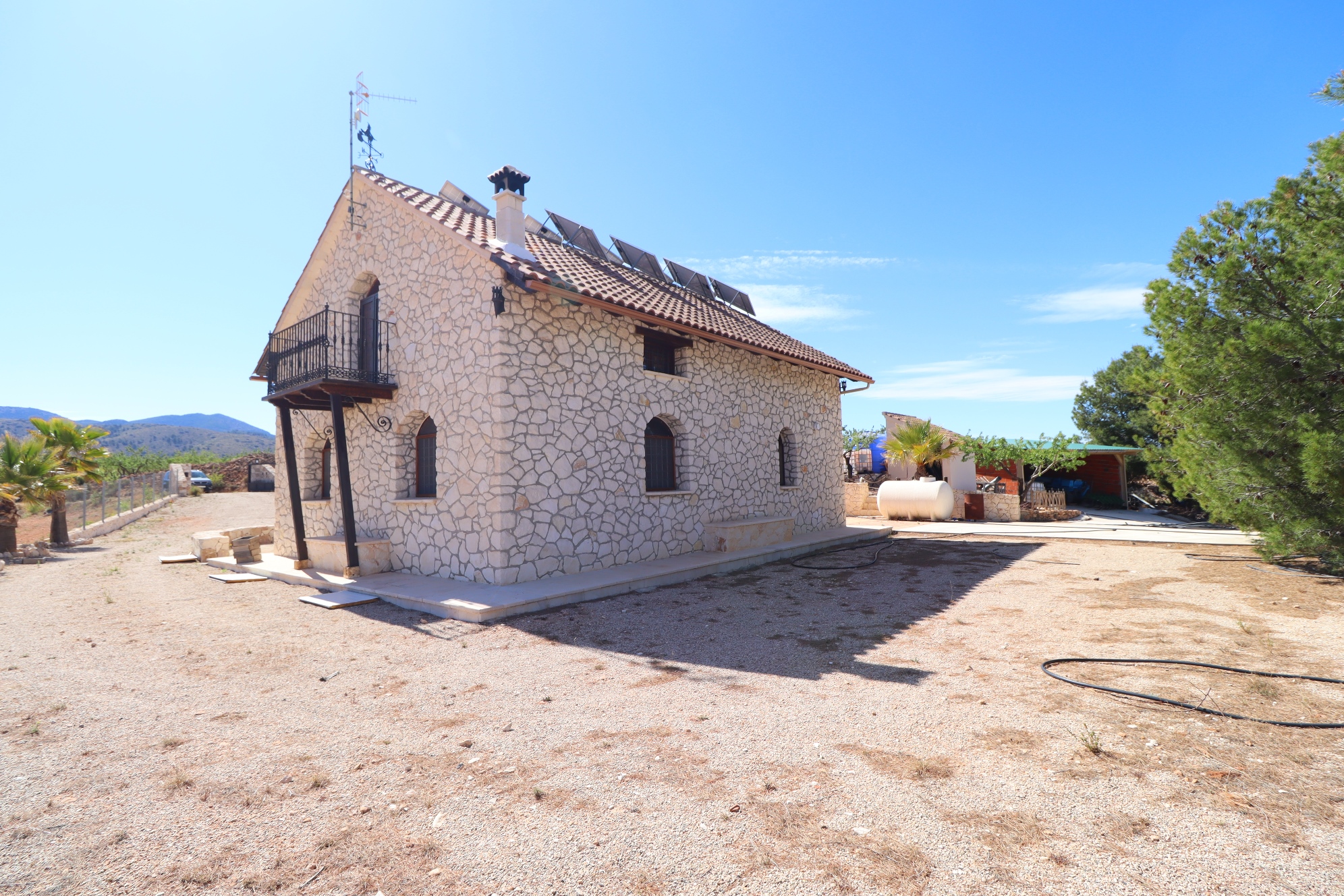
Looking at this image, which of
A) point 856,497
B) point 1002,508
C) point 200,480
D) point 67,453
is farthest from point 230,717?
point 200,480

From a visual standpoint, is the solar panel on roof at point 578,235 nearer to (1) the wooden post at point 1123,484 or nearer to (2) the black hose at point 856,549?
(2) the black hose at point 856,549

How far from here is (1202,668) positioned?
4781 millimetres

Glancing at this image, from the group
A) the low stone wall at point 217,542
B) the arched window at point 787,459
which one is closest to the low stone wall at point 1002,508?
the arched window at point 787,459

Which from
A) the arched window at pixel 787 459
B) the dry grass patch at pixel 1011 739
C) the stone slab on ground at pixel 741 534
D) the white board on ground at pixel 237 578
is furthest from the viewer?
the arched window at pixel 787 459

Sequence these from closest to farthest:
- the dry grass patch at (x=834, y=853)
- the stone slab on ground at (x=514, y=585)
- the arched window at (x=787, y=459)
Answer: the dry grass patch at (x=834, y=853) < the stone slab on ground at (x=514, y=585) < the arched window at (x=787, y=459)

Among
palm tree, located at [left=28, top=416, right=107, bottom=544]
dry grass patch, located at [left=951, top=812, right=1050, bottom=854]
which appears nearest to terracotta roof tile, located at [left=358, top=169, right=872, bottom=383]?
dry grass patch, located at [left=951, top=812, right=1050, bottom=854]

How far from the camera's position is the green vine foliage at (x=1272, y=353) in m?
7.50

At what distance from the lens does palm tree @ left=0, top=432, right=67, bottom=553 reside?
47.5ft

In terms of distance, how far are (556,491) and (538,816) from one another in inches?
240

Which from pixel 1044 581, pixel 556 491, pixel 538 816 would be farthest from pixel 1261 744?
pixel 556 491

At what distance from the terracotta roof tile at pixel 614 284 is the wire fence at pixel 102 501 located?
15.5 meters

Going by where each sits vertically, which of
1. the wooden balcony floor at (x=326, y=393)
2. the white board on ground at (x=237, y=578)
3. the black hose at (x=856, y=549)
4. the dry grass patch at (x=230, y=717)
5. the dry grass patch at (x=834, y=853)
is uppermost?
the wooden balcony floor at (x=326, y=393)

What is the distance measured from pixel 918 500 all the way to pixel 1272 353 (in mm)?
11131

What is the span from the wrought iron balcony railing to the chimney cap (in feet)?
9.48
